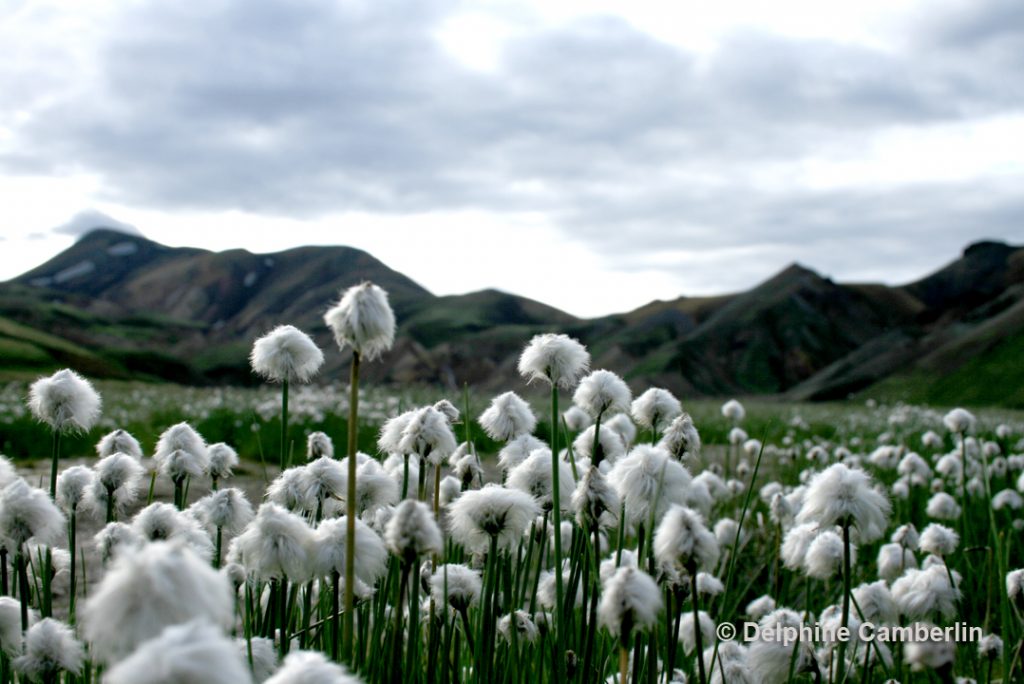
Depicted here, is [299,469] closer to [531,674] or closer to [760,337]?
[531,674]

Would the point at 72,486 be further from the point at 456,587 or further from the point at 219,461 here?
the point at 456,587

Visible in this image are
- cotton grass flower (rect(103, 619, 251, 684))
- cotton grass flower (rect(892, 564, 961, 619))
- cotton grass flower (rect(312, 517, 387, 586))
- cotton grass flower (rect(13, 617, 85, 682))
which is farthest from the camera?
cotton grass flower (rect(892, 564, 961, 619))

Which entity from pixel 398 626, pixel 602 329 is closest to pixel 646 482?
pixel 398 626

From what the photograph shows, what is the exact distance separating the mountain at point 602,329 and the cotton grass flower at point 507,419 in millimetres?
35557

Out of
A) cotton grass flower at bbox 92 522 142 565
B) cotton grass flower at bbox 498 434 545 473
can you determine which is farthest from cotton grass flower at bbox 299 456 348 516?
cotton grass flower at bbox 498 434 545 473

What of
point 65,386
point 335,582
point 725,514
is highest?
point 65,386

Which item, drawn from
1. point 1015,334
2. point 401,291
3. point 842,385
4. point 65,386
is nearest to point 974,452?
point 65,386

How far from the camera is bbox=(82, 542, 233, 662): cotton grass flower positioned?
1168mm

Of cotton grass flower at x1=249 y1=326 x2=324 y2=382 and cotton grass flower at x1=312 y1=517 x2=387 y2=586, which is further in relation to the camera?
cotton grass flower at x1=249 y1=326 x2=324 y2=382

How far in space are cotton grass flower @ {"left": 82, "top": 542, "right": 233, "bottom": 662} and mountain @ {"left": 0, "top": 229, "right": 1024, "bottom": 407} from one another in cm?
3761

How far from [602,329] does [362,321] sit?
8829 cm

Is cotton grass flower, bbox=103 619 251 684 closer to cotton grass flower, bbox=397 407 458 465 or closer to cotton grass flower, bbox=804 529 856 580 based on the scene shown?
cotton grass flower, bbox=397 407 458 465

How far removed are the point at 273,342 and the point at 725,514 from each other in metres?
5.87

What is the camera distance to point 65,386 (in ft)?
10.2
